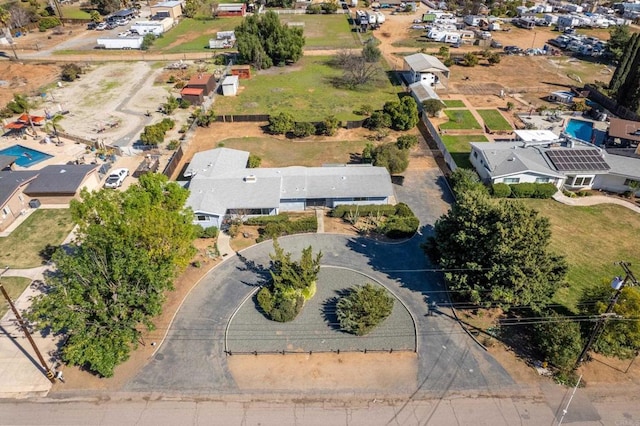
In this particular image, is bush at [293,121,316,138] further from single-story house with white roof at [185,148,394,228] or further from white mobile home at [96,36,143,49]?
white mobile home at [96,36,143,49]

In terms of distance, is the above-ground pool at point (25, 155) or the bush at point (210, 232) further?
the above-ground pool at point (25, 155)

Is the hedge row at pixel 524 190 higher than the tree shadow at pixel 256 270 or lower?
higher

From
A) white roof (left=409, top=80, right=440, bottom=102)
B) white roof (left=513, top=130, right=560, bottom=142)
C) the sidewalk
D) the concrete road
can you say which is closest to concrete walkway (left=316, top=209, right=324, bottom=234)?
the concrete road

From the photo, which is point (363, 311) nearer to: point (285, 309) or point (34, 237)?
point (285, 309)

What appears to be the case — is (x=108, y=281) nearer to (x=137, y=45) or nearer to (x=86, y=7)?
(x=137, y=45)

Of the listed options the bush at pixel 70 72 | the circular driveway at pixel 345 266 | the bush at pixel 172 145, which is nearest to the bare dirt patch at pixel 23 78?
the bush at pixel 70 72

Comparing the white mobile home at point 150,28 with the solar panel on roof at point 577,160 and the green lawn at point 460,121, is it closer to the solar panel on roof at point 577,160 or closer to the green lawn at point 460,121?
the green lawn at point 460,121
